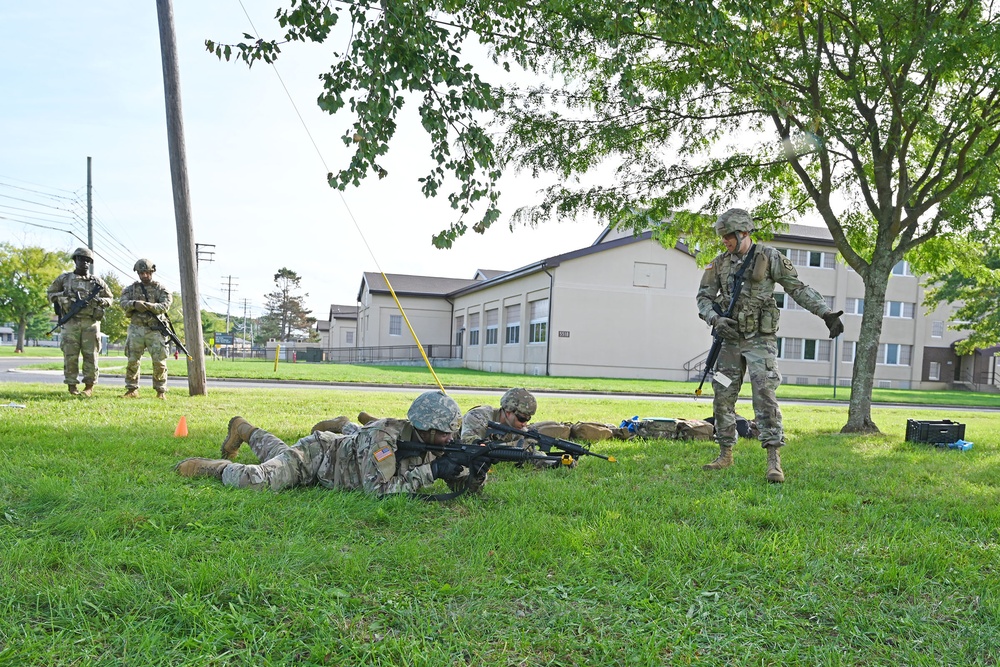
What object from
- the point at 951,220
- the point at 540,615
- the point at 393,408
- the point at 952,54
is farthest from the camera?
the point at 393,408

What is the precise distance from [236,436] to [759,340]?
4725 mm

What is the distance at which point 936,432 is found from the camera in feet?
28.9

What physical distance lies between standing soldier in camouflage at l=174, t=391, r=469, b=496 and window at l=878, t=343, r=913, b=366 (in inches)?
1566

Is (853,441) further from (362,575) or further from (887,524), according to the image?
(362,575)

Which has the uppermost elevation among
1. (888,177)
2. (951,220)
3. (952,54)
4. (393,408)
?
(952,54)

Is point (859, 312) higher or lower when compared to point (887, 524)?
higher

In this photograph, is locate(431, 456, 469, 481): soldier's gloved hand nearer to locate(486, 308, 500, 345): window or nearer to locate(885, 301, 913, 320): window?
locate(486, 308, 500, 345): window

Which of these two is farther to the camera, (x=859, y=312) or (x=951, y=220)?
(x=859, y=312)

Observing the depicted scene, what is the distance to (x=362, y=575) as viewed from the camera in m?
3.11

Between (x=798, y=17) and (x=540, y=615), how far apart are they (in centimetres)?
914

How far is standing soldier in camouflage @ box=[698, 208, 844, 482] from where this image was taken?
240 inches

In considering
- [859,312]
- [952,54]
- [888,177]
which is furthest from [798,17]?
[859,312]

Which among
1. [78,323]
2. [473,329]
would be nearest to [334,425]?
[78,323]

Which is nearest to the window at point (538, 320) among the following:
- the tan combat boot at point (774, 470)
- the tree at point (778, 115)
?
the tree at point (778, 115)
